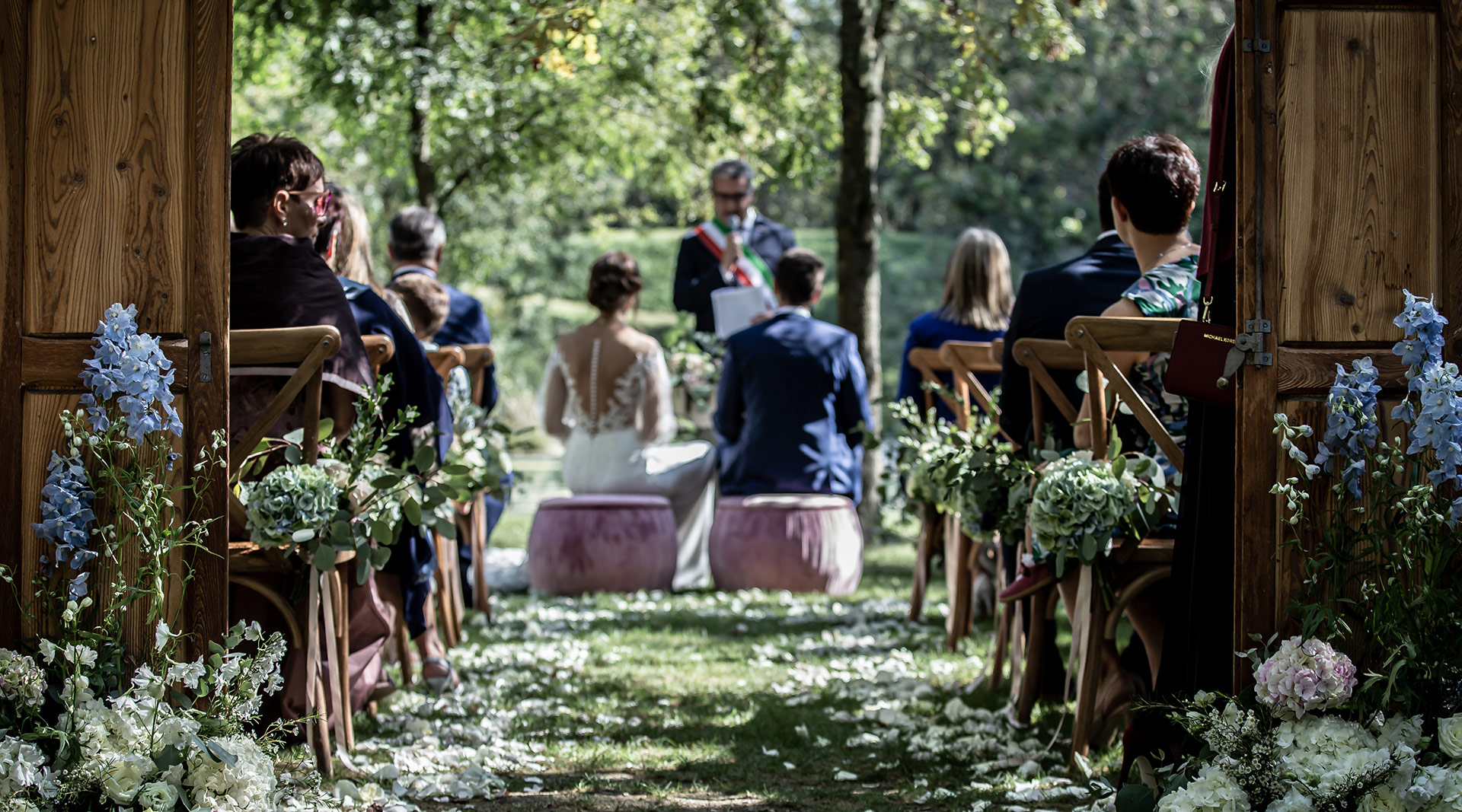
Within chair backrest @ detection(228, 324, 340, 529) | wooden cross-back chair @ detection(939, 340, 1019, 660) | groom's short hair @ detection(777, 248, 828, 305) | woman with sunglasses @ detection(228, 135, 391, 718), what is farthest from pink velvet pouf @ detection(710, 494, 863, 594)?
chair backrest @ detection(228, 324, 340, 529)

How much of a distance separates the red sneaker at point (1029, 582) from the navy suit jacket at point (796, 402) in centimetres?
357

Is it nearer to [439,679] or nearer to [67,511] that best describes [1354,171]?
[67,511]

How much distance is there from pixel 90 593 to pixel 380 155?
39.5 feet

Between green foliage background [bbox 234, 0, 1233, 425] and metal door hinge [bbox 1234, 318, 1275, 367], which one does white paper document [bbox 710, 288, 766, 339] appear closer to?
green foliage background [bbox 234, 0, 1233, 425]

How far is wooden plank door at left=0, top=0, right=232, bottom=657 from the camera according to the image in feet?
9.80

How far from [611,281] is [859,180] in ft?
8.16

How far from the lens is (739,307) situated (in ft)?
27.5

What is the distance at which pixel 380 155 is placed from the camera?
47.4ft

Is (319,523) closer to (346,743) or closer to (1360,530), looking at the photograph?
(346,743)

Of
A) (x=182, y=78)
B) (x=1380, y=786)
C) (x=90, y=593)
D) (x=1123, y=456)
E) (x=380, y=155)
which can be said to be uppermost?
(x=380, y=155)

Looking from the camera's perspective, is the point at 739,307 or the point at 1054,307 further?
the point at 739,307

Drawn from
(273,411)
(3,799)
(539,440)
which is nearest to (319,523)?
(273,411)

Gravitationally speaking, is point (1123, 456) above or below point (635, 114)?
below

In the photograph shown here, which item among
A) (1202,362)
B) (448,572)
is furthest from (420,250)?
(1202,362)
